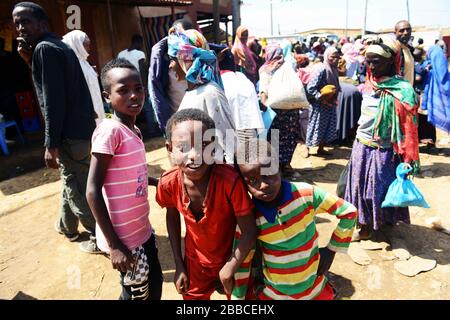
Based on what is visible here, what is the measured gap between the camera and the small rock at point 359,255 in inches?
107

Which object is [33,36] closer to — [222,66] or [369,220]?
[222,66]

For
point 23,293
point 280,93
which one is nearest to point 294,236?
point 23,293

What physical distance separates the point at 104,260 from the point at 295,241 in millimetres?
1986

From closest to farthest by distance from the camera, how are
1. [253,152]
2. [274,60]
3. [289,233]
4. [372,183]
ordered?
1. [253,152]
2. [289,233]
3. [372,183]
4. [274,60]

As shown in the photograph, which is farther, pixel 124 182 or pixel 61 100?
pixel 61 100

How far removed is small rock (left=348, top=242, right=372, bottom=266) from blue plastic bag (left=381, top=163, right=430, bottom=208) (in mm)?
514

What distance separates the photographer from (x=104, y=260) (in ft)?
9.30

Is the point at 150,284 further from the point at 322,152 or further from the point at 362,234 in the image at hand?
the point at 322,152

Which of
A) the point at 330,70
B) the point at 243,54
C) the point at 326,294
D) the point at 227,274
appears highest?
the point at 243,54

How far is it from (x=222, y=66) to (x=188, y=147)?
1913mm

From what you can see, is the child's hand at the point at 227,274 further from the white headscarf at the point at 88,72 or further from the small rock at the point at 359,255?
the white headscarf at the point at 88,72

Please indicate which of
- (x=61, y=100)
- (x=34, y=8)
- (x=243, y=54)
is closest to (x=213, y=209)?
(x=61, y=100)

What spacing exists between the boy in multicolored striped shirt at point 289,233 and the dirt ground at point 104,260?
88 centimetres

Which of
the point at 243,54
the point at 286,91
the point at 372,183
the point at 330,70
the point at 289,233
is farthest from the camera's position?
the point at 243,54
